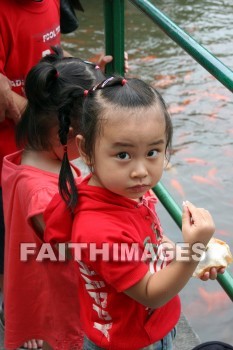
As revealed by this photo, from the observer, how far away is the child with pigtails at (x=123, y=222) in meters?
1.30

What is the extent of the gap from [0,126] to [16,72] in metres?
→ 0.18

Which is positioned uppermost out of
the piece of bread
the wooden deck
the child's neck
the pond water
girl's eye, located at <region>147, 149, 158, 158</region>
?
girl's eye, located at <region>147, 149, 158, 158</region>

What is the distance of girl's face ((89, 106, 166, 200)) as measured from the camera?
131 cm

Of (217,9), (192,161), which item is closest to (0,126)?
(192,161)

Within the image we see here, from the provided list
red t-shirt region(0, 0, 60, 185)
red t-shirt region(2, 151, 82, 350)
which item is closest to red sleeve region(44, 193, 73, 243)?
red t-shirt region(2, 151, 82, 350)

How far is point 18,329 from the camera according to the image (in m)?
1.92

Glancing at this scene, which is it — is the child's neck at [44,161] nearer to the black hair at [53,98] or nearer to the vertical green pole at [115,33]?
the black hair at [53,98]

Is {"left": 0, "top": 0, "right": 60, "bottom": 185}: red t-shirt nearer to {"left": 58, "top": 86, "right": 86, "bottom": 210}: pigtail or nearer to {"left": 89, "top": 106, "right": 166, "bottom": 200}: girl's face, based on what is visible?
{"left": 58, "top": 86, "right": 86, "bottom": 210}: pigtail

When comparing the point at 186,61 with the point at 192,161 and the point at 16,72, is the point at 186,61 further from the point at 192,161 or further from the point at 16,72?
the point at 16,72

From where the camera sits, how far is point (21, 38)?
197cm

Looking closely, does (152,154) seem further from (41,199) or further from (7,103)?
(7,103)

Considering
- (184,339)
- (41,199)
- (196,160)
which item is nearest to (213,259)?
(41,199)

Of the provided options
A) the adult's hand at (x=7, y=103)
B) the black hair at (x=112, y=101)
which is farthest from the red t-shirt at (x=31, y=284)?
the black hair at (x=112, y=101)

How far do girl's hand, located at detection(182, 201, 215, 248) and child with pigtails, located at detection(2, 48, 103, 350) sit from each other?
426mm
